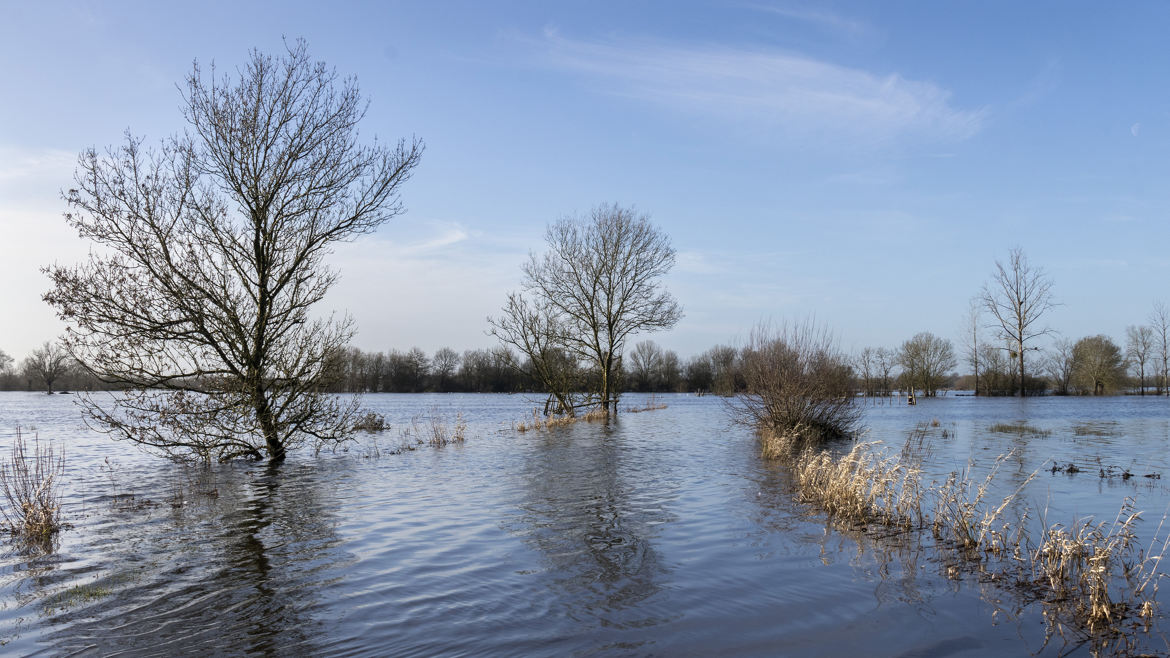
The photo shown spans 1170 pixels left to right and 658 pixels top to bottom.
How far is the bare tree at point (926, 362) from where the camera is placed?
61062mm

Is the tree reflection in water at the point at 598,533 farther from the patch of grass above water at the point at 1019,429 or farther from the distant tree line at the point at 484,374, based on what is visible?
the distant tree line at the point at 484,374

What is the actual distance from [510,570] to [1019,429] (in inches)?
989

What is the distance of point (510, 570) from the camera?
23.4 ft

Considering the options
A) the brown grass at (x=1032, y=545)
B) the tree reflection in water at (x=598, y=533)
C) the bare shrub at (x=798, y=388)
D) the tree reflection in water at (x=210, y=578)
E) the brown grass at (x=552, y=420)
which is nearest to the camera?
the tree reflection in water at (x=210, y=578)

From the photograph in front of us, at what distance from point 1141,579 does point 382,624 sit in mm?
7269

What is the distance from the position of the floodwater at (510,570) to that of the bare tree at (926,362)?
49.3 metres

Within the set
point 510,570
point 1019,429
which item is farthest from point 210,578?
point 1019,429

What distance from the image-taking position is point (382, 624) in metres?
5.55

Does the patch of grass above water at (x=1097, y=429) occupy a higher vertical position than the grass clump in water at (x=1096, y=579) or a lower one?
lower

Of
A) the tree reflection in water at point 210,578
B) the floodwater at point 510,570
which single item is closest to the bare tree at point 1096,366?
the floodwater at point 510,570

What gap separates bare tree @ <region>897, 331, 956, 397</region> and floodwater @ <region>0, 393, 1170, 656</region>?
162ft

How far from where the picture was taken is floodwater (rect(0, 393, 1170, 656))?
5227 mm

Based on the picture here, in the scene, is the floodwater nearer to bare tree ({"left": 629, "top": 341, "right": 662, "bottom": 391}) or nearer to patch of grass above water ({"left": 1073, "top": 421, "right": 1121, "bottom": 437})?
patch of grass above water ({"left": 1073, "top": 421, "right": 1121, "bottom": 437})

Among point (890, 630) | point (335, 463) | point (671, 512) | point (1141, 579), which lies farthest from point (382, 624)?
point (335, 463)
